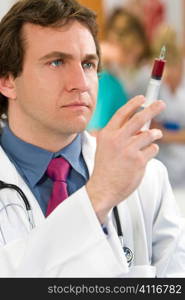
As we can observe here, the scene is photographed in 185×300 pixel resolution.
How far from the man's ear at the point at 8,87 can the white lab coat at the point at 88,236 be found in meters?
0.15

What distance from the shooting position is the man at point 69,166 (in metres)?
1.18

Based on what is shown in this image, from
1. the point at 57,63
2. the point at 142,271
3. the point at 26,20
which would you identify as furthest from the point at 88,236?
the point at 26,20

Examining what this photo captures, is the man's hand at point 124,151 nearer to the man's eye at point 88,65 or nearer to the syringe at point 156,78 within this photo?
the syringe at point 156,78

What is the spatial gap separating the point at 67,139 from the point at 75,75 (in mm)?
183

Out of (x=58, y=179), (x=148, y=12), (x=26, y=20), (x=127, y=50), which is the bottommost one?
(x=127, y=50)

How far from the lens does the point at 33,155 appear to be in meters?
1.55

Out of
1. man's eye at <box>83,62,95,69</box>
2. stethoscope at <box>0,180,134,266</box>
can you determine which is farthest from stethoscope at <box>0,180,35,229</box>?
man's eye at <box>83,62,95,69</box>

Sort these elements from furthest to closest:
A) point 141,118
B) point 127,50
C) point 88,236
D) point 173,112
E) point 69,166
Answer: point 127,50 < point 173,112 < point 69,166 < point 88,236 < point 141,118

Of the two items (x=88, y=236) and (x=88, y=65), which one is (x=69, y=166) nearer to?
(x=88, y=65)

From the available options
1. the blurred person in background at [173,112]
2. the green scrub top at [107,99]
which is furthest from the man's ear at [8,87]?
the blurred person in background at [173,112]

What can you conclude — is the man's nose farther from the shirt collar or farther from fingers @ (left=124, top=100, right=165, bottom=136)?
fingers @ (left=124, top=100, right=165, bottom=136)

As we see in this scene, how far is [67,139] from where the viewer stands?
1.54 metres

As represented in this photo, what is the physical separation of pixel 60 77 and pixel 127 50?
3.18 m

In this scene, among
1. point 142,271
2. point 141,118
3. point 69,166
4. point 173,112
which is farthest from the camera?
point 173,112
